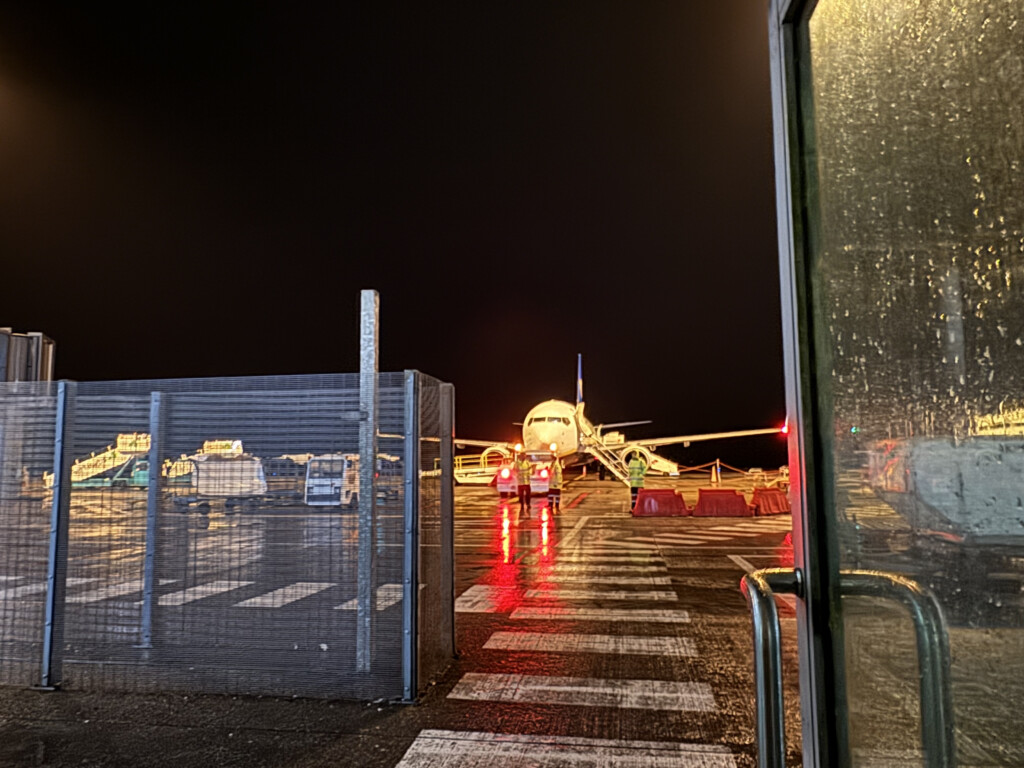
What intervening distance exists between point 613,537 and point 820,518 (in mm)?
13344

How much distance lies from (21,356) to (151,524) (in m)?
3.15

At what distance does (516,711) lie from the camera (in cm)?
473

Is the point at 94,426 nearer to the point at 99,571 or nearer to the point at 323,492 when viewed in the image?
the point at 99,571

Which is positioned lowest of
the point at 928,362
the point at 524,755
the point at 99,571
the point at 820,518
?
the point at 524,755

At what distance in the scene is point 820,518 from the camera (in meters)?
1.40

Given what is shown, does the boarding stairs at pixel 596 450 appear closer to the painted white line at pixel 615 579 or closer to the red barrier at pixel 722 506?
the red barrier at pixel 722 506

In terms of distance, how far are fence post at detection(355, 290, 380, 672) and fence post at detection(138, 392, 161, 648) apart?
158 cm

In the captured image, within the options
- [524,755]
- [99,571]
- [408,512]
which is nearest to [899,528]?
[524,755]

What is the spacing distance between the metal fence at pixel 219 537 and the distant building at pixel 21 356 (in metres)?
1.56

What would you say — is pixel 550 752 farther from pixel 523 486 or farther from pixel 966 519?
pixel 523 486

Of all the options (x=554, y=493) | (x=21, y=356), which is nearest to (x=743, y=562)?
(x=21, y=356)

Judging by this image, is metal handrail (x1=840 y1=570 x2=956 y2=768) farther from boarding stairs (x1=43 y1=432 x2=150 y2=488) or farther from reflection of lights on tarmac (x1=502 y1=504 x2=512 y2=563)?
reflection of lights on tarmac (x1=502 y1=504 x2=512 y2=563)

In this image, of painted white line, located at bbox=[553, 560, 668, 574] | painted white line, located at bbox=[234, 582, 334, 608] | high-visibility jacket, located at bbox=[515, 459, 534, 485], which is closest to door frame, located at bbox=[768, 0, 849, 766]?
painted white line, located at bbox=[234, 582, 334, 608]

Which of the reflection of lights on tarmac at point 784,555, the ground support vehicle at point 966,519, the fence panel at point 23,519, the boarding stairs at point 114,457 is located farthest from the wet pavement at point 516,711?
the ground support vehicle at point 966,519
